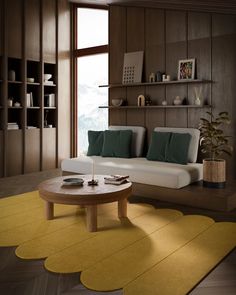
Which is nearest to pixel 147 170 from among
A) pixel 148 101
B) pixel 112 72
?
pixel 148 101

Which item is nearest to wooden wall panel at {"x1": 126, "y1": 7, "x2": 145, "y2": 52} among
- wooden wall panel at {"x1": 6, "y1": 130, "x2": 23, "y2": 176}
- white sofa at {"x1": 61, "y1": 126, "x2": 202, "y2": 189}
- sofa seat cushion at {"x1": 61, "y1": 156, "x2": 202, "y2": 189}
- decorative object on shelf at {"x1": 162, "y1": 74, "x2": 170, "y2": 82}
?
decorative object on shelf at {"x1": 162, "y1": 74, "x2": 170, "y2": 82}

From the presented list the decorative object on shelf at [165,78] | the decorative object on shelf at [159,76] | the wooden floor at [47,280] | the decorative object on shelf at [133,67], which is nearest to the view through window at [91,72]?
the decorative object on shelf at [133,67]

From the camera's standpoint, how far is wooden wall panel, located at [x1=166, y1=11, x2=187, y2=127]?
531cm

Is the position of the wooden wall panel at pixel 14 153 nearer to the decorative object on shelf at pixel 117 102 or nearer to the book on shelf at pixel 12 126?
the book on shelf at pixel 12 126

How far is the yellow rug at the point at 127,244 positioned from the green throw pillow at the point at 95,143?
171 centimetres

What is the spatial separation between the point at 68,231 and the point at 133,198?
140 cm

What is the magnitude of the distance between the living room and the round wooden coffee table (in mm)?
896

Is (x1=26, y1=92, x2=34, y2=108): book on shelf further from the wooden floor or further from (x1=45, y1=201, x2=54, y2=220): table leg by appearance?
the wooden floor

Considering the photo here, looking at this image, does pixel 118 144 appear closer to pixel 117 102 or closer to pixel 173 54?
pixel 117 102

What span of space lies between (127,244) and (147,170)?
154 cm

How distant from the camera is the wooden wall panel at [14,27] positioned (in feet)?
19.3

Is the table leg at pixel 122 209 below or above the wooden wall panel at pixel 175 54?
below

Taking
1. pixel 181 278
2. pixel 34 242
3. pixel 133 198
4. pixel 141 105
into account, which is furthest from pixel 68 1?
pixel 181 278

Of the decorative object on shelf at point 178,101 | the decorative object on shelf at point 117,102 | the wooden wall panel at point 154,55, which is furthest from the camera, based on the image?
the decorative object on shelf at point 117,102
